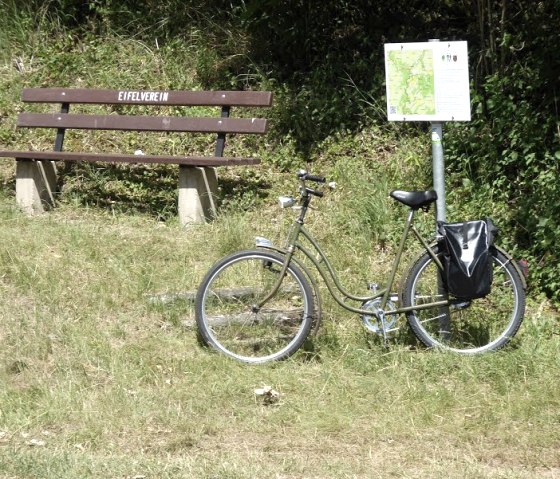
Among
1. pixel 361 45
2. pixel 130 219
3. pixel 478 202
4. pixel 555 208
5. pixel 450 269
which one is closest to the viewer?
pixel 450 269

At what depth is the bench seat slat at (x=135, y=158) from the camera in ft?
27.2

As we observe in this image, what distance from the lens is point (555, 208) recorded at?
7176 mm

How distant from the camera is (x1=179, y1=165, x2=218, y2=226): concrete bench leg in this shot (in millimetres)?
8375

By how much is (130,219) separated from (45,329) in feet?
7.60

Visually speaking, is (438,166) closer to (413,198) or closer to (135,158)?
(413,198)

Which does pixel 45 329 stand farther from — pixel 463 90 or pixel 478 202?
pixel 478 202

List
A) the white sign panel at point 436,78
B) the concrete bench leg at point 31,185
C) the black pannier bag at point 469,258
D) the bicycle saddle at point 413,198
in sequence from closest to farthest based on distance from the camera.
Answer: the black pannier bag at point 469,258
the bicycle saddle at point 413,198
the white sign panel at point 436,78
the concrete bench leg at point 31,185

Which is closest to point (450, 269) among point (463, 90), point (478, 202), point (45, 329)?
point (463, 90)

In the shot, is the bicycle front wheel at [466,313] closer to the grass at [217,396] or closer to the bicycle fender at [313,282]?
the grass at [217,396]

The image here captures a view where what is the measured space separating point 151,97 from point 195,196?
125 cm

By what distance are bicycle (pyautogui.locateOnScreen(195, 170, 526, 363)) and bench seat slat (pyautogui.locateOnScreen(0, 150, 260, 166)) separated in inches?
75.5

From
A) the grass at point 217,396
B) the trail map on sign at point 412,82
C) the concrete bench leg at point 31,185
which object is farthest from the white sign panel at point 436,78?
the concrete bench leg at point 31,185

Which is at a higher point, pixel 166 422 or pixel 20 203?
pixel 20 203

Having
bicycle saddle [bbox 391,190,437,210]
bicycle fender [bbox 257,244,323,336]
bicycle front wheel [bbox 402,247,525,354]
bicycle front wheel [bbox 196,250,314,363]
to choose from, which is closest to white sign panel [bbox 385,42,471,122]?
bicycle saddle [bbox 391,190,437,210]
